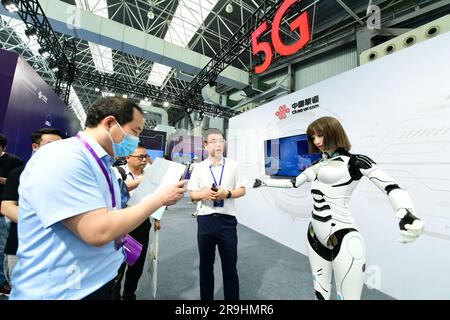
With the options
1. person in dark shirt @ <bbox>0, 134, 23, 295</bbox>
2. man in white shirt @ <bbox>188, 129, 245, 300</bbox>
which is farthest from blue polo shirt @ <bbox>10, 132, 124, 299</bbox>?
person in dark shirt @ <bbox>0, 134, 23, 295</bbox>

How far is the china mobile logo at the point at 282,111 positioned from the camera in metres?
3.83

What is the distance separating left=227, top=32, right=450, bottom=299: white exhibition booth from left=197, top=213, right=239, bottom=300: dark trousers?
1183mm

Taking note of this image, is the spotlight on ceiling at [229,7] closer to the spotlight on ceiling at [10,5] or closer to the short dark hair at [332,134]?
the spotlight on ceiling at [10,5]

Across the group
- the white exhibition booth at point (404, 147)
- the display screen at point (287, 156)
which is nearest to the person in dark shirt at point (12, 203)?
the white exhibition booth at point (404, 147)

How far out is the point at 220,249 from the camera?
1.63 m

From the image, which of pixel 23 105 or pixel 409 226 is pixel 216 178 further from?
pixel 23 105

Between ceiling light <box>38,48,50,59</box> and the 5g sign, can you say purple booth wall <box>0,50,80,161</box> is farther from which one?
the 5g sign

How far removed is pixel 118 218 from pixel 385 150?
2813 millimetres

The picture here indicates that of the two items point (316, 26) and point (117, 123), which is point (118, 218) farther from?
point (316, 26)

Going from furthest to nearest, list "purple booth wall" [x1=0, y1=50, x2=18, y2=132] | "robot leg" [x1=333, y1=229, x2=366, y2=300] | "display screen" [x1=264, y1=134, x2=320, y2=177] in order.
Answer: "display screen" [x1=264, y1=134, x2=320, y2=177] < "purple booth wall" [x1=0, y1=50, x2=18, y2=132] < "robot leg" [x1=333, y1=229, x2=366, y2=300]

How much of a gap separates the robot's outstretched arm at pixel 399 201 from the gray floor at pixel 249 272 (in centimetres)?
159

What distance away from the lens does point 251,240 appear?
3850 millimetres

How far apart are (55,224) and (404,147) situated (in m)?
2.95

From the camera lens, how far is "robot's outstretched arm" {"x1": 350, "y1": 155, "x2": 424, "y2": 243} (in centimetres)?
90
